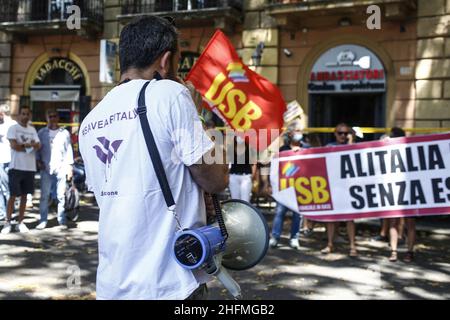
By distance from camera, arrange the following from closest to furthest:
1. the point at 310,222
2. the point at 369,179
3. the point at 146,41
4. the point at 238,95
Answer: the point at 146,41 < the point at 238,95 < the point at 369,179 < the point at 310,222

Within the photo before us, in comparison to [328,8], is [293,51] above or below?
below

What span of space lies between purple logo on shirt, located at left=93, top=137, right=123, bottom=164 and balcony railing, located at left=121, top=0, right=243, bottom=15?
1312 centimetres

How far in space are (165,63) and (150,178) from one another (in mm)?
502

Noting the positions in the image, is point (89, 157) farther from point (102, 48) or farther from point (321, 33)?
point (102, 48)

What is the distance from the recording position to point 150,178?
6.33 feet

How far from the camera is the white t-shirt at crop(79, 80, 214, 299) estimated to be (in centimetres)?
192

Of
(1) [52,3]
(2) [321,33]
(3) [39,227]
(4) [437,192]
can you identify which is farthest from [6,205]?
(1) [52,3]

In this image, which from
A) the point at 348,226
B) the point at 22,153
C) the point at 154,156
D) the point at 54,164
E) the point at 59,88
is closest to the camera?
the point at 154,156

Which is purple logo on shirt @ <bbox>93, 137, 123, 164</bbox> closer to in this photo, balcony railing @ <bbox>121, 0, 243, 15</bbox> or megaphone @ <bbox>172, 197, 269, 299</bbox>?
megaphone @ <bbox>172, 197, 269, 299</bbox>

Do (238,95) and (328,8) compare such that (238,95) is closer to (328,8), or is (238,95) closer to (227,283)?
(227,283)

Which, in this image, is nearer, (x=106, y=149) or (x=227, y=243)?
(x=106, y=149)

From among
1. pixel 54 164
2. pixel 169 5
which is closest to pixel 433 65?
pixel 169 5

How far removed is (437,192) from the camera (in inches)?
262

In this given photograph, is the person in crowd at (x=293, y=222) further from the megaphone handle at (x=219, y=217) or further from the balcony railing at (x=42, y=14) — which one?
the balcony railing at (x=42, y=14)
